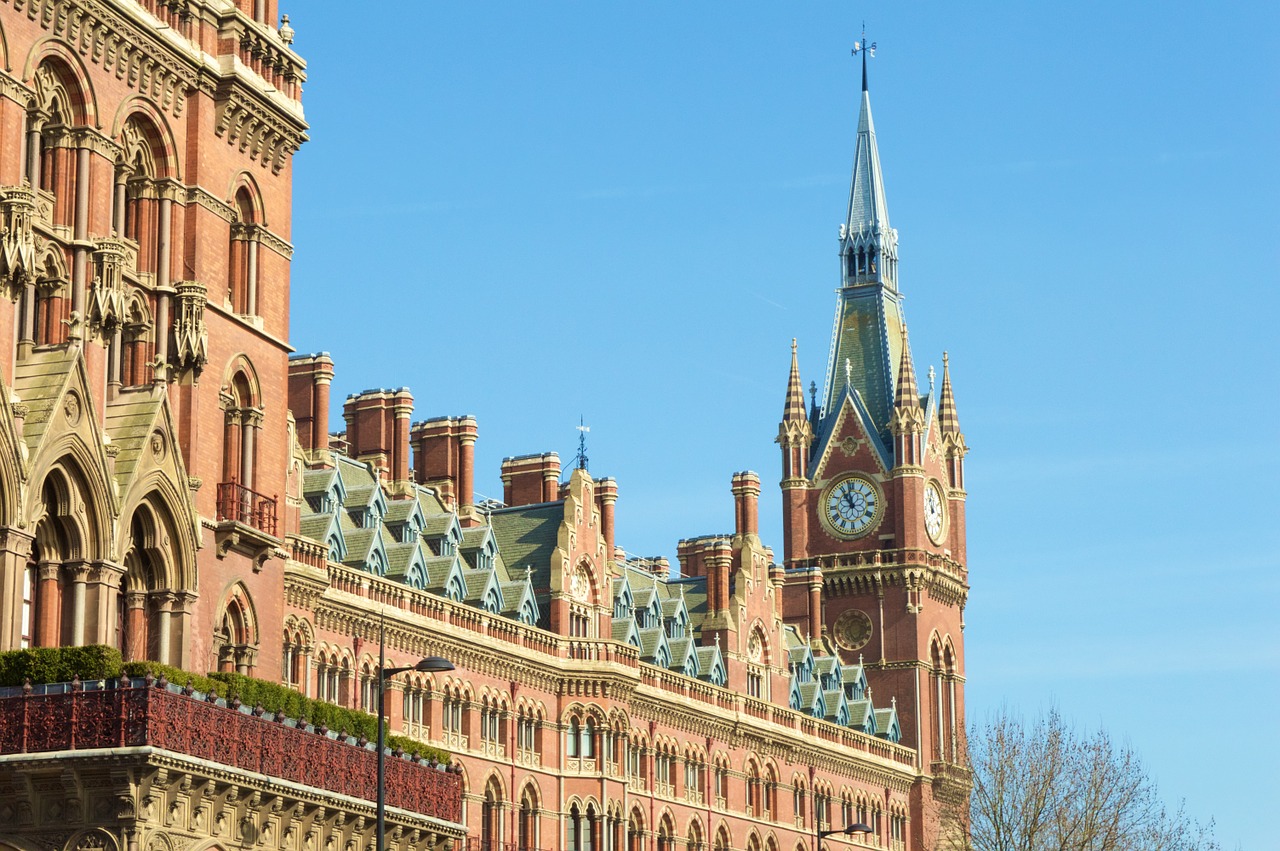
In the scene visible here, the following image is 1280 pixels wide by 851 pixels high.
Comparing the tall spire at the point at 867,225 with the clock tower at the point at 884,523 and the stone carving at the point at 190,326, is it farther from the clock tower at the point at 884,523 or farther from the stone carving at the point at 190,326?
the stone carving at the point at 190,326

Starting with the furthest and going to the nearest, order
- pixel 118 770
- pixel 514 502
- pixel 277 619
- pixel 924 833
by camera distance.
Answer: pixel 924 833 < pixel 514 502 < pixel 277 619 < pixel 118 770

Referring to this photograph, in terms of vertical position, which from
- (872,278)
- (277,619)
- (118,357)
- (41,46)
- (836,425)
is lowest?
(277,619)

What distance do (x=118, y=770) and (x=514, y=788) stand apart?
4687 centimetres

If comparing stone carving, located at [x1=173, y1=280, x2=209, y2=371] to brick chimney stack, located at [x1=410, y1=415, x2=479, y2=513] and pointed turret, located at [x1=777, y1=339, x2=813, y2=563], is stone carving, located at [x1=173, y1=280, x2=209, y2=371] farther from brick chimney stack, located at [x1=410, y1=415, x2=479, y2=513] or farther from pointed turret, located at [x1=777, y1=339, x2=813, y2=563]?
pointed turret, located at [x1=777, y1=339, x2=813, y2=563]

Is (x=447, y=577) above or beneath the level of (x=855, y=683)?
beneath

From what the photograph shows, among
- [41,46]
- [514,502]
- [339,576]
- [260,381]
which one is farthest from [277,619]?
[514,502]

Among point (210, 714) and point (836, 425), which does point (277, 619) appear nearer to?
point (210, 714)

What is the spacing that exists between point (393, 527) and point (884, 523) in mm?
40930

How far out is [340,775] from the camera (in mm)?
44094

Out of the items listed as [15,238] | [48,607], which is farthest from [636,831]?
[15,238]

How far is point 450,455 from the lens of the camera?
95.1 m

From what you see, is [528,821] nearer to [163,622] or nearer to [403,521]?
[403,521]

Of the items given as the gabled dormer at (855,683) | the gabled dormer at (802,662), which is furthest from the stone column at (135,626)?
the gabled dormer at (855,683)

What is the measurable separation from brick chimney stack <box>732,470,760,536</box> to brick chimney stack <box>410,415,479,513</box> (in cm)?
1581
